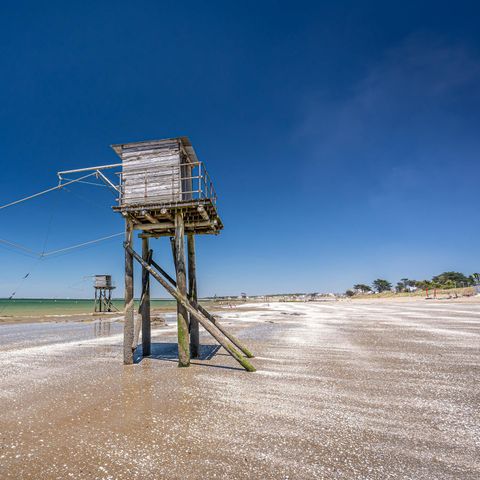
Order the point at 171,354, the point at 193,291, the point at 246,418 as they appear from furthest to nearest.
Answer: the point at 171,354 → the point at 193,291 → the point at 246,418

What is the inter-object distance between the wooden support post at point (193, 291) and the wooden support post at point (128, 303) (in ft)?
7.01

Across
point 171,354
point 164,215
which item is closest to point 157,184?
point 164,215

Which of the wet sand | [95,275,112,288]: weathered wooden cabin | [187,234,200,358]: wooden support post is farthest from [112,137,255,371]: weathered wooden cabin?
[95,275,112,288]: weathered wooden cabin

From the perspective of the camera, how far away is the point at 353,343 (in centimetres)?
1341

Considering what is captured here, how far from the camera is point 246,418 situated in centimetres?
552

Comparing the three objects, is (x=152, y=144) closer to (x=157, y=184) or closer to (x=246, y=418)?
(x=157, y=184)

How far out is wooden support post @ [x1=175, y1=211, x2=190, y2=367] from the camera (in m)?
9.74

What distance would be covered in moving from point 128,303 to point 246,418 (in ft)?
20.9

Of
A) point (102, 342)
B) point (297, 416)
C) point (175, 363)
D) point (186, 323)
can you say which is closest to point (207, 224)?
point (186, 323)

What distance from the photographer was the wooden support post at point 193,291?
441 inches

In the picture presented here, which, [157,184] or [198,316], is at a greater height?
[157,184]

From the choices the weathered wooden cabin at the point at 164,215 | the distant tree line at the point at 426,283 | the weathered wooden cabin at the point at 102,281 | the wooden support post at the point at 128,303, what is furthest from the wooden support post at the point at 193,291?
the distant tree line at the point at 426,283

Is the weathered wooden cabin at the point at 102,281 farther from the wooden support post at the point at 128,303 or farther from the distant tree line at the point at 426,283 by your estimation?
the distant tree line at the point at 426,283

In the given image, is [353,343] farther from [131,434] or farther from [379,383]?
[131,434]
